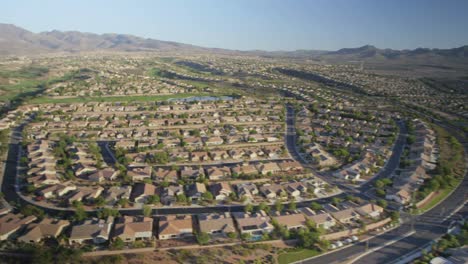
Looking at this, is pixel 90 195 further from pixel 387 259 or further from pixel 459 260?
pixel 459 260

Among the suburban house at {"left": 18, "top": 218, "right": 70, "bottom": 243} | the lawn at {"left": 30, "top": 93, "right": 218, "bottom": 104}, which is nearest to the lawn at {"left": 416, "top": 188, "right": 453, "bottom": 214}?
the suburban house at {"left": 18, "top": 218, "right": 70, "bottom": 243}

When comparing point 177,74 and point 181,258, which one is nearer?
point 181,258

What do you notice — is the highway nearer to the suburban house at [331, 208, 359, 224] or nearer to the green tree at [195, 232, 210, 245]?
the suburban house at [331, 208, 359, 224]

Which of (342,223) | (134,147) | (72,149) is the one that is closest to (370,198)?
(342,223)

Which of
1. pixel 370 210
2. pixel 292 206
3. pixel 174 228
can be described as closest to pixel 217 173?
pixel 292 206

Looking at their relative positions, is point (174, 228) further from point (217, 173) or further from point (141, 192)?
point (217, 173)
